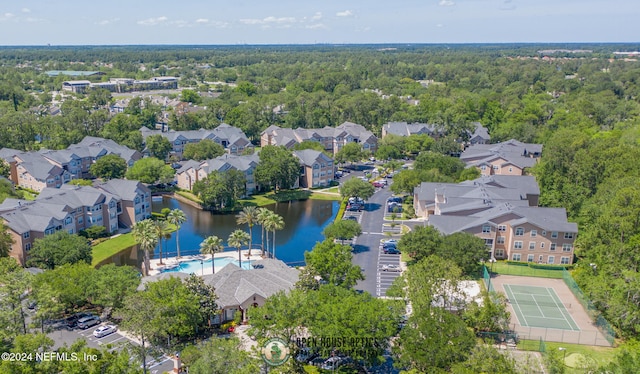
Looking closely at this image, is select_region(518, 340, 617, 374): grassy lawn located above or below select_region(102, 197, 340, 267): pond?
above

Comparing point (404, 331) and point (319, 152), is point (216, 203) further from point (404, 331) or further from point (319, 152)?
point (404, 331)

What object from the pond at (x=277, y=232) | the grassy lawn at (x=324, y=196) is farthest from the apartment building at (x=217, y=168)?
the grassy lawn at (x=324, y=196)

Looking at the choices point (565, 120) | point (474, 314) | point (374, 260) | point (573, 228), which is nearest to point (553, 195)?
point (573, 228)

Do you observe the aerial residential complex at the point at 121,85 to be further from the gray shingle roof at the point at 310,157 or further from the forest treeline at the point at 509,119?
the gray shingle roof at the point at 310,157

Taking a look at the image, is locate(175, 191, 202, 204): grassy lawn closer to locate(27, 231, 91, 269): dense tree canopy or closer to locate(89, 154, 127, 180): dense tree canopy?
locate(89, 154, 127, 180): dense tree canopy

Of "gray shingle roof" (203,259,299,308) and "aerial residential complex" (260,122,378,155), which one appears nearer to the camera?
"gray shingle roof" (203,259,299,308)

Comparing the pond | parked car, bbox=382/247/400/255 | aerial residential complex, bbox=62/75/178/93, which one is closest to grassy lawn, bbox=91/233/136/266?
the pond
